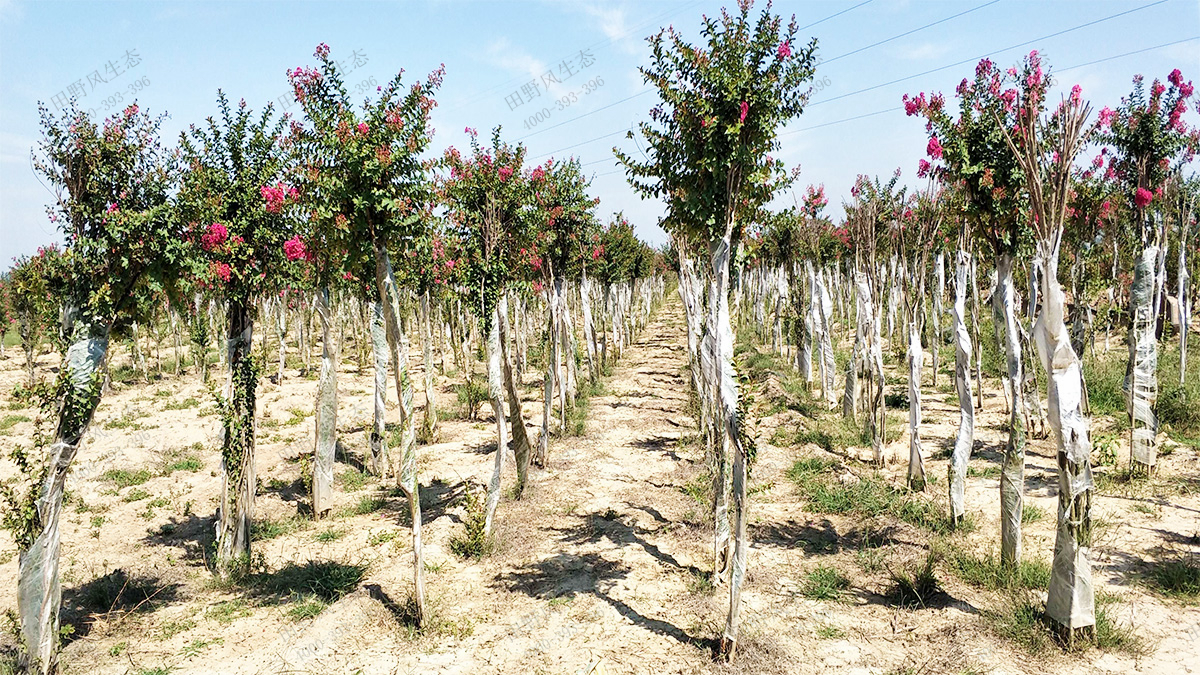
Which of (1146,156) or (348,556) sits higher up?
(1146,156)

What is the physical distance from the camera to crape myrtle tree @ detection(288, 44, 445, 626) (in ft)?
20.0

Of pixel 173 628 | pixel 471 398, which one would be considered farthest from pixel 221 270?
pixel 471 398

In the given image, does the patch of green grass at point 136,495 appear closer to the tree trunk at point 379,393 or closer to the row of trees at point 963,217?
the tree trunk at point 379,393

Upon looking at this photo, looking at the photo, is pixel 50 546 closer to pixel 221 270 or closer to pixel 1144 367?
pixel 221 270

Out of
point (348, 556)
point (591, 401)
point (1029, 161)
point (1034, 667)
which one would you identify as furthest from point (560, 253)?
point (1034, 667)

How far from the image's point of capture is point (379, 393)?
11117 mm

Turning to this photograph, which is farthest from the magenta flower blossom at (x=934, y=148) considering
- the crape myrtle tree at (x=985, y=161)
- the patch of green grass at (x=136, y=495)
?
the patch of green grass at (x=136, y=495)

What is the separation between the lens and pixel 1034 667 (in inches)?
205

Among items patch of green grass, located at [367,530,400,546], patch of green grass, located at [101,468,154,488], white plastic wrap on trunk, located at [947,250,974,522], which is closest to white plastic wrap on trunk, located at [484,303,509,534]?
patch of green grass, located at [367,530,400,546]

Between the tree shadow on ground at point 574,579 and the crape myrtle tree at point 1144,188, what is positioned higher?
the crape myrtle tree at point 1144,188

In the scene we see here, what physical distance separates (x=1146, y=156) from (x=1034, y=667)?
902 cm

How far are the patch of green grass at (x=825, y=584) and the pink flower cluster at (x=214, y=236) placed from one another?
7489 millimetres

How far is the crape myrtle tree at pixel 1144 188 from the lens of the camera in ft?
30.6

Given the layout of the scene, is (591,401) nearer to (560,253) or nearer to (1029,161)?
(560,253)
